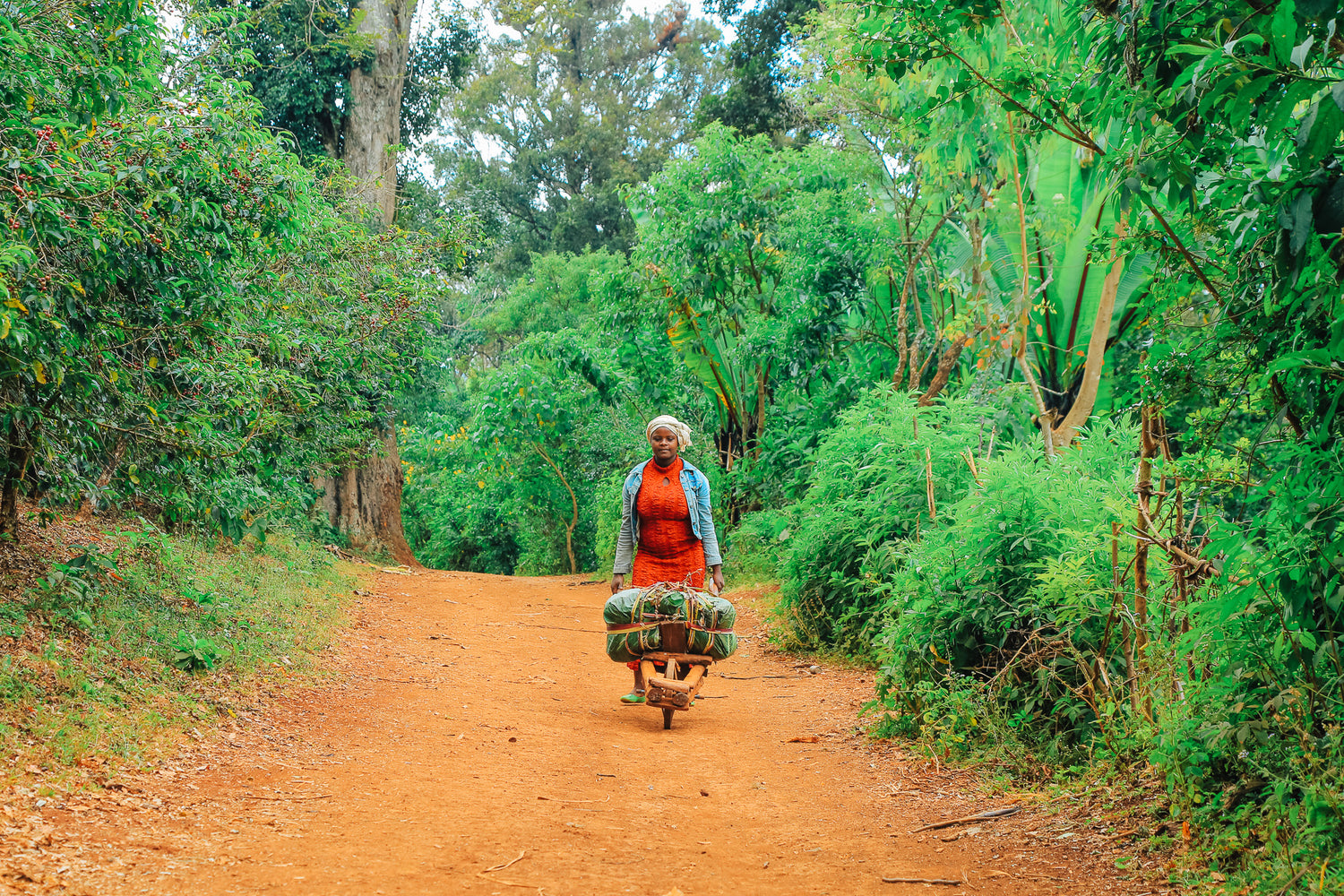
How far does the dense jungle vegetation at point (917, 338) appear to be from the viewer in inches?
132

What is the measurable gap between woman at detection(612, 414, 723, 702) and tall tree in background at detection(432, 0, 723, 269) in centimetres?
2481

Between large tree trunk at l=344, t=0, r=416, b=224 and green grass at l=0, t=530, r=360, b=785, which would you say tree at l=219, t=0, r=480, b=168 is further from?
green grass at l=0, t=530, r=360, b=785

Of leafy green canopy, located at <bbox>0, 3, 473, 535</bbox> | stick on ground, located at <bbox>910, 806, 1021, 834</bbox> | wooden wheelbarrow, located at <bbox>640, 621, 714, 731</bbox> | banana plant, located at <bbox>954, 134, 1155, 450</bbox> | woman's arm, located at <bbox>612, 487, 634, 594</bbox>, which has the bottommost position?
stick on ground, located at <bbox>910, 806, 1021, 834</bbox>

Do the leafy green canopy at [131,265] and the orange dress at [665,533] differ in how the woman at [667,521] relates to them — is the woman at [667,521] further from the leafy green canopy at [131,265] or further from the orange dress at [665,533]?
the leafy green canopy at [131,265]

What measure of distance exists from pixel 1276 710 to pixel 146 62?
691 centimetres

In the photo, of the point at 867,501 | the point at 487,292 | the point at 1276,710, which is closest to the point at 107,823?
the point at 1276,710

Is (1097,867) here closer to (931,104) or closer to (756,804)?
(756,804)

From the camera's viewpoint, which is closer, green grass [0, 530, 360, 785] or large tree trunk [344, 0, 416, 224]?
green grass [0, 530, 360, 785]

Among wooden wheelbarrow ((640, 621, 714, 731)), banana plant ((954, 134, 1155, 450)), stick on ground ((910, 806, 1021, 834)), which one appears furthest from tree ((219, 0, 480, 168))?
stick on ground ((910, 806, 1021, 834))

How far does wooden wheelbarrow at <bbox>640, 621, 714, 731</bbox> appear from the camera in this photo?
6.52m

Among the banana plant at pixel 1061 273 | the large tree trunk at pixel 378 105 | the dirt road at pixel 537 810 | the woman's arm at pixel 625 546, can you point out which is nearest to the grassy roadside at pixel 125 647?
the dirt road at pixel 537 810

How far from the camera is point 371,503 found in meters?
18.4

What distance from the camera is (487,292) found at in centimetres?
3362

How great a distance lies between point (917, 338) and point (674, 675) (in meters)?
6.83
